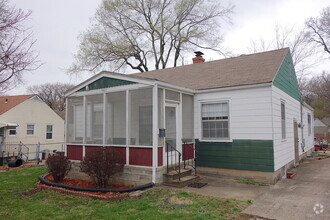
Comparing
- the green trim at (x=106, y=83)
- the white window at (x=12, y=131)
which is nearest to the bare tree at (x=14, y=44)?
the green trim at (x=106, y=83)

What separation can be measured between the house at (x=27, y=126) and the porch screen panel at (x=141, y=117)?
12259 mm

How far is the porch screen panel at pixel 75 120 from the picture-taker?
8.55 m

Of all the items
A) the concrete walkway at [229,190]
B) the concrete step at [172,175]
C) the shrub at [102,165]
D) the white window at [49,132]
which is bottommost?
the concrete walkway at [229,190]

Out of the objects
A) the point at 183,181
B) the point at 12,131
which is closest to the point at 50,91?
the point at 12,131

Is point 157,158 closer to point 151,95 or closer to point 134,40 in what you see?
point 151,95

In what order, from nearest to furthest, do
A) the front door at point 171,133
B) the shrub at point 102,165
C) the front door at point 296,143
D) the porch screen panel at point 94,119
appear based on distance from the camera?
the shrub at point 102,165 < the front door at point 171,133 < the porch screen panel at point 94,119 < the front door at point 296,143

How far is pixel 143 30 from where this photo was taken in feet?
75.9

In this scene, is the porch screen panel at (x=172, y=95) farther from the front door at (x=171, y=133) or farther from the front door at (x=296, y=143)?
the front door at (x=296, y=143)

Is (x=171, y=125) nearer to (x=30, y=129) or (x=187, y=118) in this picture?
(x=187, y=118)

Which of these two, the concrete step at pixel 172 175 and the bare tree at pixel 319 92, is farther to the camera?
the bare tree at pixel 319 92

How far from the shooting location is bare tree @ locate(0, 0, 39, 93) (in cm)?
495

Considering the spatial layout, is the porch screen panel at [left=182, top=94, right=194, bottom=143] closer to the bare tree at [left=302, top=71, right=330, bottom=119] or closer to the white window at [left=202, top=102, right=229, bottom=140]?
the white window at [left=202, top=102, right=229, bottom=140]

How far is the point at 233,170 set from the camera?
795 cm

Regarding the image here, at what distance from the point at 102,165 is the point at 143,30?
743 inches
